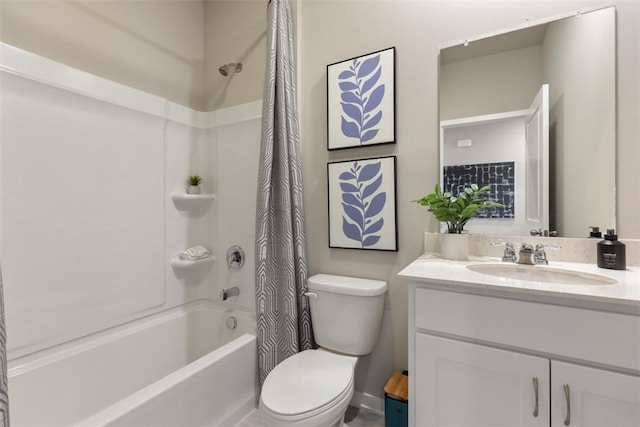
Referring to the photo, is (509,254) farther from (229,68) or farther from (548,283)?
(229,68)

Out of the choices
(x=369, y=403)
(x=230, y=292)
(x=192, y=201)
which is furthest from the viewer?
(x=192, y=201)

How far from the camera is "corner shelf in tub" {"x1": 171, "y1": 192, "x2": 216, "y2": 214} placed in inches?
84.2

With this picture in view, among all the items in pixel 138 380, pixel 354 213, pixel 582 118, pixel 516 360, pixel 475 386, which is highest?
pixel 582 118

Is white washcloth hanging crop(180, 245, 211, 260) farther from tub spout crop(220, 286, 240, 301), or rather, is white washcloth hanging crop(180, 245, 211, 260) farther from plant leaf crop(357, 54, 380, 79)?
plant leaf crop(357, 54, 380, 79)

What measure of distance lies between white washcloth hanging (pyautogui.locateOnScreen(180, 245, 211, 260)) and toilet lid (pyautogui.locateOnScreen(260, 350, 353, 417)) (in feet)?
3.70

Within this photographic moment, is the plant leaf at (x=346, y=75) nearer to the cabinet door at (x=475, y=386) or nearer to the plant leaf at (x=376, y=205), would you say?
the plant leaf at (x=376, y=205)

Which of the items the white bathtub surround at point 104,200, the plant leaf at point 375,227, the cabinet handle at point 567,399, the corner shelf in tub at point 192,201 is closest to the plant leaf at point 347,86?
the white bathtub surround at point 104,200

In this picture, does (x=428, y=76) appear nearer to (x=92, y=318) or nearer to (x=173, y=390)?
(x=173, y=390)

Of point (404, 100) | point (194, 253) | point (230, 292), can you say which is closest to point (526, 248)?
point (404, 100)

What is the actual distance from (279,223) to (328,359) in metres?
0.79

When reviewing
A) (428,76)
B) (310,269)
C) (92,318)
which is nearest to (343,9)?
(428,76)

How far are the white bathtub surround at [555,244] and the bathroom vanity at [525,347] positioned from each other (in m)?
0.06

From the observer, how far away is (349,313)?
60.4 inches

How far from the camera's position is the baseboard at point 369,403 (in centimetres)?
166
